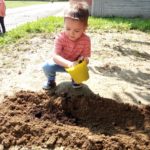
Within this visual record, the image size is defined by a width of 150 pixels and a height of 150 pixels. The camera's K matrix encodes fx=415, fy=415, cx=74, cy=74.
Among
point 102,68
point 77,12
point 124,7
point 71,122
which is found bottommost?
point 124,7

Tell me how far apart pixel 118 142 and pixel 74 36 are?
1.54m

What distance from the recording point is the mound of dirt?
3.82 m

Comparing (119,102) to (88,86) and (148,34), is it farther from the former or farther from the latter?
(148,34)

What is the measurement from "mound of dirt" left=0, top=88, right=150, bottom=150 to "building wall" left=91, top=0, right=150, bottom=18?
1257 centimetres

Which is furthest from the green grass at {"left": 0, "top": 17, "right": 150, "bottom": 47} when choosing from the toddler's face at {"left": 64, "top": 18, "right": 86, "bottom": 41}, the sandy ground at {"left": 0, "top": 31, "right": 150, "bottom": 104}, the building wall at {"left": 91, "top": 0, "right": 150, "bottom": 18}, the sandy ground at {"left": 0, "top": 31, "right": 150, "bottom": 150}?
the building wall at {"left": 91, "top": 0, "right": 150, "bottom": 18}

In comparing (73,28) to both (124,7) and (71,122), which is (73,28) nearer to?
(71,122)

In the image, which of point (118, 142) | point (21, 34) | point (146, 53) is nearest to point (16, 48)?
point (21, 34)

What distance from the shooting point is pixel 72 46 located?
504 centimetres

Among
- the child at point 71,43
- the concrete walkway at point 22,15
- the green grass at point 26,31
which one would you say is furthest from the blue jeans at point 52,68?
the concrete walkway at point 22,15

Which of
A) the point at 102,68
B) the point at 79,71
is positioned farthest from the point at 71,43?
the point at 102,68

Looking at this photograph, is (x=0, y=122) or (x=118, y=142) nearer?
(x=118, y=142)

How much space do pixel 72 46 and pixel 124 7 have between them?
41.9ft

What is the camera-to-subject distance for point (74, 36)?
4824 mm

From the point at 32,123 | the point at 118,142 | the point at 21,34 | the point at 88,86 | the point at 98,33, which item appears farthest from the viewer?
the point at 98,33
